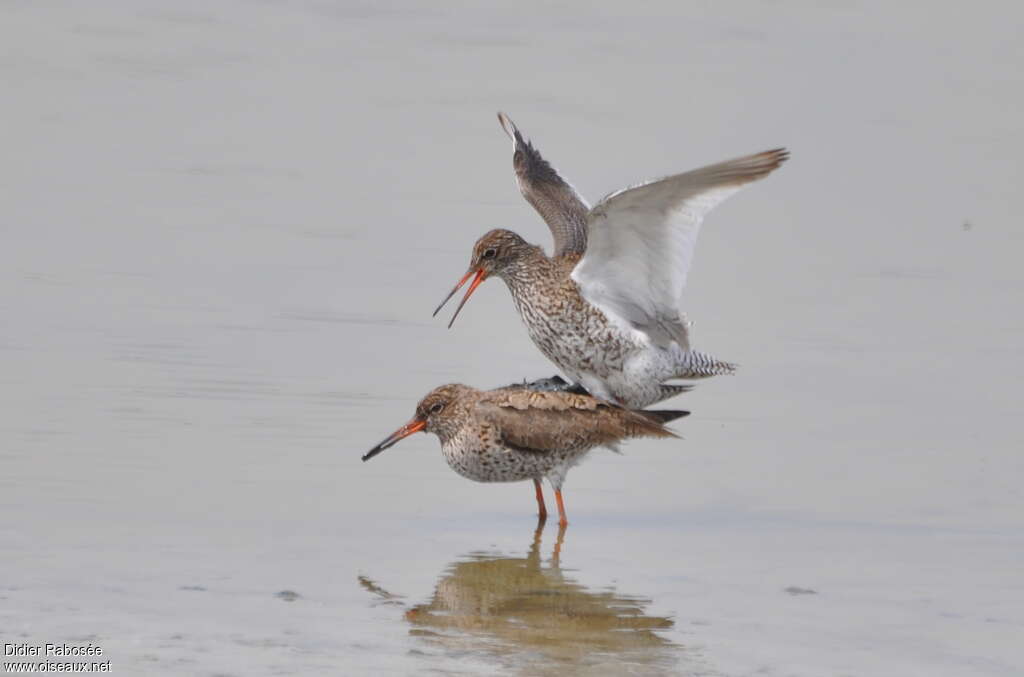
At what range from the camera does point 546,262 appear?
1002 cm

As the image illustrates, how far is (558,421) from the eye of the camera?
30.0ft

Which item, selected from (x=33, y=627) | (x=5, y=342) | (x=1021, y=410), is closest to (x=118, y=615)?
(x=33, y=627)

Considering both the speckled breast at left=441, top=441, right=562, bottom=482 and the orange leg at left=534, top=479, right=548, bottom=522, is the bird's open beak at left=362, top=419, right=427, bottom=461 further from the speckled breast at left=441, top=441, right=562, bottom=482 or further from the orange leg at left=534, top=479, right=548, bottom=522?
the orange leg at left=534, top=479, right=548, bottom=522

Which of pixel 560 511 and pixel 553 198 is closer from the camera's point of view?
pixel 560 511

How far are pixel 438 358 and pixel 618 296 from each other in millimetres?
1486

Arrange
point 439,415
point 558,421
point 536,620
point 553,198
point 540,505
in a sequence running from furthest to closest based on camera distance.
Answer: point 553,198 < point 439,415 < point 558,421 < point 540,505 < point 536,620

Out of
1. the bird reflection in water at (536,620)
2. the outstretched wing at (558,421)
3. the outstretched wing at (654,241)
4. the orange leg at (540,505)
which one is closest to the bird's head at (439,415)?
the outstretched wing at (558,421)

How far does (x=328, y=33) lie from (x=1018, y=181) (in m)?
6.81

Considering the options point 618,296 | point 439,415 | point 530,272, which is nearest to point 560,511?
point 439,415

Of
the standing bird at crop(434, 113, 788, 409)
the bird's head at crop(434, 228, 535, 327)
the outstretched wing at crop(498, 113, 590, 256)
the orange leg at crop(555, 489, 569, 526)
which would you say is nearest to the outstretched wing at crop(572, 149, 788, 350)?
the standing bird at crop(434, 113, 788, 409)

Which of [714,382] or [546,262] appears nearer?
[546,262]

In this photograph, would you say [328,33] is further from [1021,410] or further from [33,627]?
[33,627]

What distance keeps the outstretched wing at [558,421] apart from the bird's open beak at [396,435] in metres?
0.30

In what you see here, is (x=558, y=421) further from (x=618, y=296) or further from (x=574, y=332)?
(x=618, y=296)
